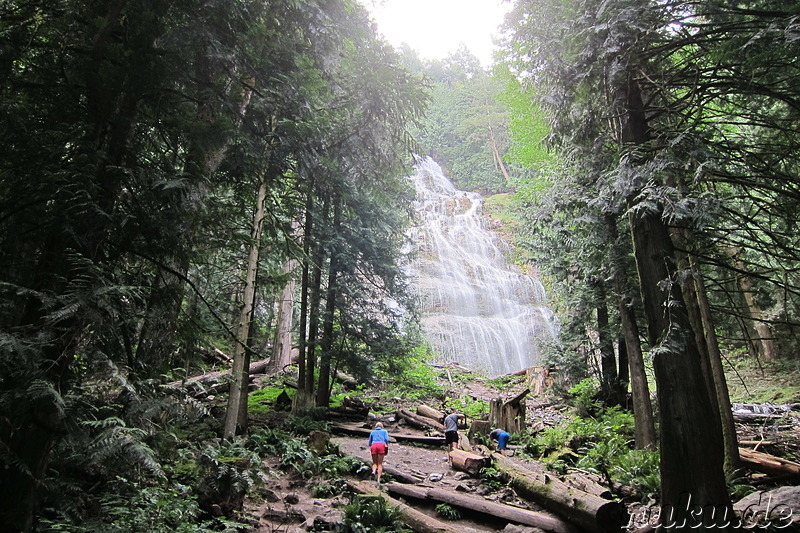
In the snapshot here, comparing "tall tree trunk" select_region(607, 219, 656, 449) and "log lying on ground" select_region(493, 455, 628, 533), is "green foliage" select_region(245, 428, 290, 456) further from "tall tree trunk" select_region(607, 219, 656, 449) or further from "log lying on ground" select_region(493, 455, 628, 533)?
"tall tree trunk" select_region(607, 219, 656, 449)

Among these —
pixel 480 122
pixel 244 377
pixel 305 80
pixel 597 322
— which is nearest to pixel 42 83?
pixel 305 80

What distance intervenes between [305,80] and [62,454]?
478 centimetres

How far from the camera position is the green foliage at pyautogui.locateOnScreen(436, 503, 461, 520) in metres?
6.28

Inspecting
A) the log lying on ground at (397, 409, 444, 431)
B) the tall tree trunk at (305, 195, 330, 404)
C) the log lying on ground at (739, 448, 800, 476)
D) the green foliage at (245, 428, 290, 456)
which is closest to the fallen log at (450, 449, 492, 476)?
the green foliage at (245, 428, 290, 456)

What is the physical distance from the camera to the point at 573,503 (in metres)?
5.46

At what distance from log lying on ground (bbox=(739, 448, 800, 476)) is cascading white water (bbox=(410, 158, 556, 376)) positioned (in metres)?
17.4

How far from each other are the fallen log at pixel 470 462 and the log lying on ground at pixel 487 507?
1.66 meters

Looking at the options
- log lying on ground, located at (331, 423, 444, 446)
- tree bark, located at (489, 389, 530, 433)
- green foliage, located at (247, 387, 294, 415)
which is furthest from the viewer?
green foliage, located at (247, 387, 294, 415)

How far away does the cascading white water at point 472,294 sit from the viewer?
1095 inches

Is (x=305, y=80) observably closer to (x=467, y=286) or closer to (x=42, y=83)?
(x=42, y=83)

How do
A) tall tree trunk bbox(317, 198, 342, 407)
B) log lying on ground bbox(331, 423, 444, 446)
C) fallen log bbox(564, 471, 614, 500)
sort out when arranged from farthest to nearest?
tall tree trunk bbox(317, 198, 342, 407)
log lying on ground bbox(331, 423, 444, 446)
fallen log bbox(564, 471, 614, 500)

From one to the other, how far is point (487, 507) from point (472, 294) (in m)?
26.1

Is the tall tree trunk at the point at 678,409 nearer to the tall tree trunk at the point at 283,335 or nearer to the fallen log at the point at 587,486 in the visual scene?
the fallen log at the point at 587,486

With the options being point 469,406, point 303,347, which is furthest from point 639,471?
point 469,406
